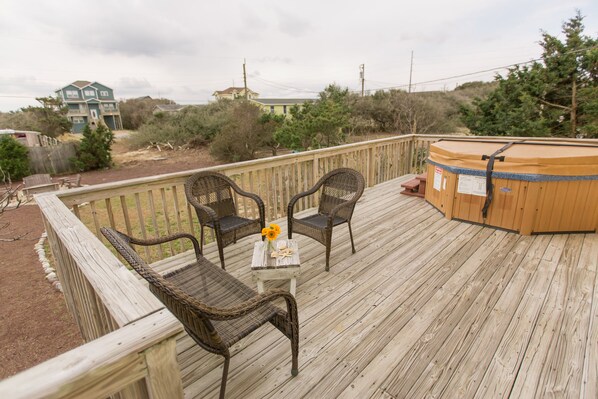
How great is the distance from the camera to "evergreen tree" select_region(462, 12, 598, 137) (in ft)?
32.7

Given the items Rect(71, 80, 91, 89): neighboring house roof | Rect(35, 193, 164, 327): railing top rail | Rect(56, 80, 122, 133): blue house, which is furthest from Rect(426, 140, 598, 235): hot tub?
Rect(71, 80, 91, 89): neighboring house roof

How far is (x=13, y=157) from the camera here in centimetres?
1330

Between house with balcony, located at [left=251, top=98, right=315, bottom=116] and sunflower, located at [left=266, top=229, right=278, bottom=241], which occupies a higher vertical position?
house with balcony, located at [left=251, top=98, right=315, bottom=116]

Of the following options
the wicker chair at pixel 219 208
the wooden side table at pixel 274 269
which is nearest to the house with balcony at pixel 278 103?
the wicker chair at pixel 219 208

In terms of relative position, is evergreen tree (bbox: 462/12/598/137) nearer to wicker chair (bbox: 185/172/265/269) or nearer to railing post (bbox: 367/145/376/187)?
railing post (bbox: 367/145/376/187)

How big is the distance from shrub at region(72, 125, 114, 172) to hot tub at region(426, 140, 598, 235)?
17.4 m

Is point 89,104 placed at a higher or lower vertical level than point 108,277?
higher

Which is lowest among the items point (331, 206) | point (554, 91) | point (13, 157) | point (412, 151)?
point (13, 157)

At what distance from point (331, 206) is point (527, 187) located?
227 centimetres

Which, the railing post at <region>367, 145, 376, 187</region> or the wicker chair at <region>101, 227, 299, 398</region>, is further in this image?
the railing post at <region>367, 145, 376, 187</region>

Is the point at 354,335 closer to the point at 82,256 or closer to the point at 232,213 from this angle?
the point at 82,256

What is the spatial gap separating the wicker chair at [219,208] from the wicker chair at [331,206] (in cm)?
42

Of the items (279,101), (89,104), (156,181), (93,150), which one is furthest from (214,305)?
(89,104)

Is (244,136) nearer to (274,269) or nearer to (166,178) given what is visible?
(166,178)
